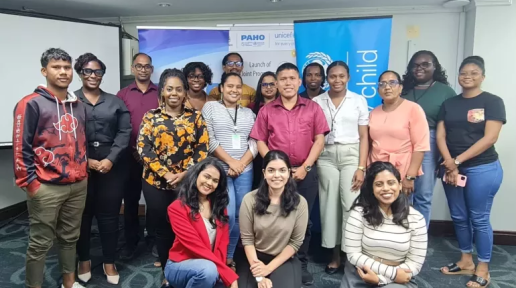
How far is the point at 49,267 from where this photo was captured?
2.85 m

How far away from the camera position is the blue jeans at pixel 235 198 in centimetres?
249

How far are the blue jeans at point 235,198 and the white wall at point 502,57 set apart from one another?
7.98ft

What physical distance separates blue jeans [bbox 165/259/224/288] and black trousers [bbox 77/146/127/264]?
77 centimetres

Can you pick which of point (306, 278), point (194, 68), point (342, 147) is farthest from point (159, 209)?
point (342, 147)

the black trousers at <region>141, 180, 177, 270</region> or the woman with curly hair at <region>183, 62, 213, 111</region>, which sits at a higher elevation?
the woman with curly hair at <region>183, 62, 213, 111</region>

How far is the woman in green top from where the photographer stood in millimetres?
2773

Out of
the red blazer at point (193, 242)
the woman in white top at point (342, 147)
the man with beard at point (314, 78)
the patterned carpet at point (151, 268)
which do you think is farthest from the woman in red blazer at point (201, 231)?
the man with beard at point (314, 78)

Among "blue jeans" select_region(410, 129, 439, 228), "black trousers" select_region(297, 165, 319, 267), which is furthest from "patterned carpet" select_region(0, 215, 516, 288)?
"blue jeans" select_region(410, 129, 439, 228)

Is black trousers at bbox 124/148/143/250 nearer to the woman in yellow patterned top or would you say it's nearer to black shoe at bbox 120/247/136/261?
black shoe at bbox 120/247/136/261

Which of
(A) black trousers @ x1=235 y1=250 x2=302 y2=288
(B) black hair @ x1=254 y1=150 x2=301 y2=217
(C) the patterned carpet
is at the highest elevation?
(B) black hair @ x1=254 y1=150 x2=301 y2=217

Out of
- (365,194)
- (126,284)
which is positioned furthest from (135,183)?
(365,194)

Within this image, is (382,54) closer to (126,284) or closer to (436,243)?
(436,243)

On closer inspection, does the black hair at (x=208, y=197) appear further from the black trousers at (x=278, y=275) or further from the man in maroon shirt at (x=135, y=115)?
the man in maroon shirt at (x=135, y=115)

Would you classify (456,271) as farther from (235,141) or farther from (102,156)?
(102,156)
